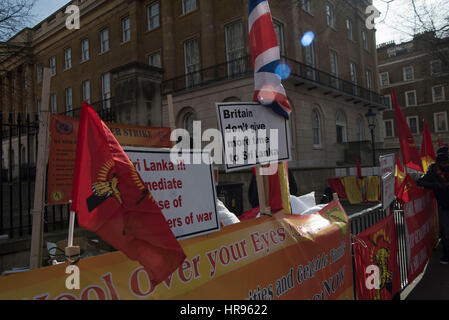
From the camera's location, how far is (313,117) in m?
21.1

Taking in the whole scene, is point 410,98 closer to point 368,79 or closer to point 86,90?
point 368,79

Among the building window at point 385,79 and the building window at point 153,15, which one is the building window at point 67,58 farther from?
the building window at point 385,79

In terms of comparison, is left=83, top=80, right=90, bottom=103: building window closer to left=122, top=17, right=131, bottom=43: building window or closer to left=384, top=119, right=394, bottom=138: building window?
left=122, top=17, right=131, bottom=43: building window

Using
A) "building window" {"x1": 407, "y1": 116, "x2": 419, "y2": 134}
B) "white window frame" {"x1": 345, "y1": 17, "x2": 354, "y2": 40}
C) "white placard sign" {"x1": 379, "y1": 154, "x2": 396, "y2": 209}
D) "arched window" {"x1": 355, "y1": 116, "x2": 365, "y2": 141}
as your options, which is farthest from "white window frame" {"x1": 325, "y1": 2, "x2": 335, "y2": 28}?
"white placard sign" {"x1": 379, "y1": 154, "x2": 396, "y2": 209}

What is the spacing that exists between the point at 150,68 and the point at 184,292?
652 cm

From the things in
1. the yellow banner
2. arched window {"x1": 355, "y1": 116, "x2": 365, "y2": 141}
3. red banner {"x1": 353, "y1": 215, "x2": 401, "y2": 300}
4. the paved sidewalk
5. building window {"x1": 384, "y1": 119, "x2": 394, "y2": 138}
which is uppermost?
building window {"x1": 384, "y1": 119, "x2": 394, "y2": 138}

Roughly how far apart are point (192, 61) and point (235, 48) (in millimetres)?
3171

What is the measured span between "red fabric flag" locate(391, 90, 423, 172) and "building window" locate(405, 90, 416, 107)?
4108 centimetres

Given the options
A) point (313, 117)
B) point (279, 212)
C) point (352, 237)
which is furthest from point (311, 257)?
point (313, 117)

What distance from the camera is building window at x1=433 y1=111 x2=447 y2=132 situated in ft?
124

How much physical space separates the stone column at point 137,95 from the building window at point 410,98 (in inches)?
1659

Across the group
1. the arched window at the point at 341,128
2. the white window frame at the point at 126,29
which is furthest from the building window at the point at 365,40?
the white window frame at the point at 126,29

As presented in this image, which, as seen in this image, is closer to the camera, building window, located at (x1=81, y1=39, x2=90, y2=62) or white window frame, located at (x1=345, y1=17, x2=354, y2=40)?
white window frame, located at (x1=345, y1=17, x2=354, y2=40)

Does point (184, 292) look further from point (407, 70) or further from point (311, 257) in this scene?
point (407, 70)
